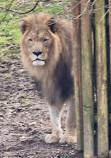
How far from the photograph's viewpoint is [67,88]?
19.5 feet

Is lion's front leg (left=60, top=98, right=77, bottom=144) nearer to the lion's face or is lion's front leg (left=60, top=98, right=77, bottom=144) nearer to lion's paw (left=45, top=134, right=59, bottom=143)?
lion's paw (left=45, top=134, right=59, bottom=143)

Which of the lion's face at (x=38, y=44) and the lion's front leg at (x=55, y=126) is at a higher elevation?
the lion's face at (x=38, y=44)

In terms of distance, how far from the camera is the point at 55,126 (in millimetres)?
6285

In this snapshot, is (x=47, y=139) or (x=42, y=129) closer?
(x=47, y=139)

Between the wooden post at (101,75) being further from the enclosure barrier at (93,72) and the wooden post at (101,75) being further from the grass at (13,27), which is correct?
the grass at (13,27)

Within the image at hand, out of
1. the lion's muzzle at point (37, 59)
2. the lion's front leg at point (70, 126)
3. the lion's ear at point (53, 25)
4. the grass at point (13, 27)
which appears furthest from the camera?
the grass at point (13, 27)

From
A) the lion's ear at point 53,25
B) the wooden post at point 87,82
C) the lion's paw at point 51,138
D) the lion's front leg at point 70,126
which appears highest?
the lion's ear at point 53,25

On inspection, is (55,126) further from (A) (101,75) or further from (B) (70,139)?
(A) (101,75)

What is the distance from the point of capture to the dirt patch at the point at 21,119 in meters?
5.85

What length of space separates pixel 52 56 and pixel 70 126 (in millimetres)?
825

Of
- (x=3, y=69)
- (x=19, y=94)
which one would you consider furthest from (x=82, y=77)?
(x=3, y=69)

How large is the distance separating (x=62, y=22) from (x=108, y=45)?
1095 millimetres

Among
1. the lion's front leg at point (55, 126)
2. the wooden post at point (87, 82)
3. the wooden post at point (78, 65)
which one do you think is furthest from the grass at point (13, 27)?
the wooden post at point (87, 82)

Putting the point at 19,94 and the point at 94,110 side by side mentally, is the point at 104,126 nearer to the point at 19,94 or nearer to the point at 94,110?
the point at 94,110
